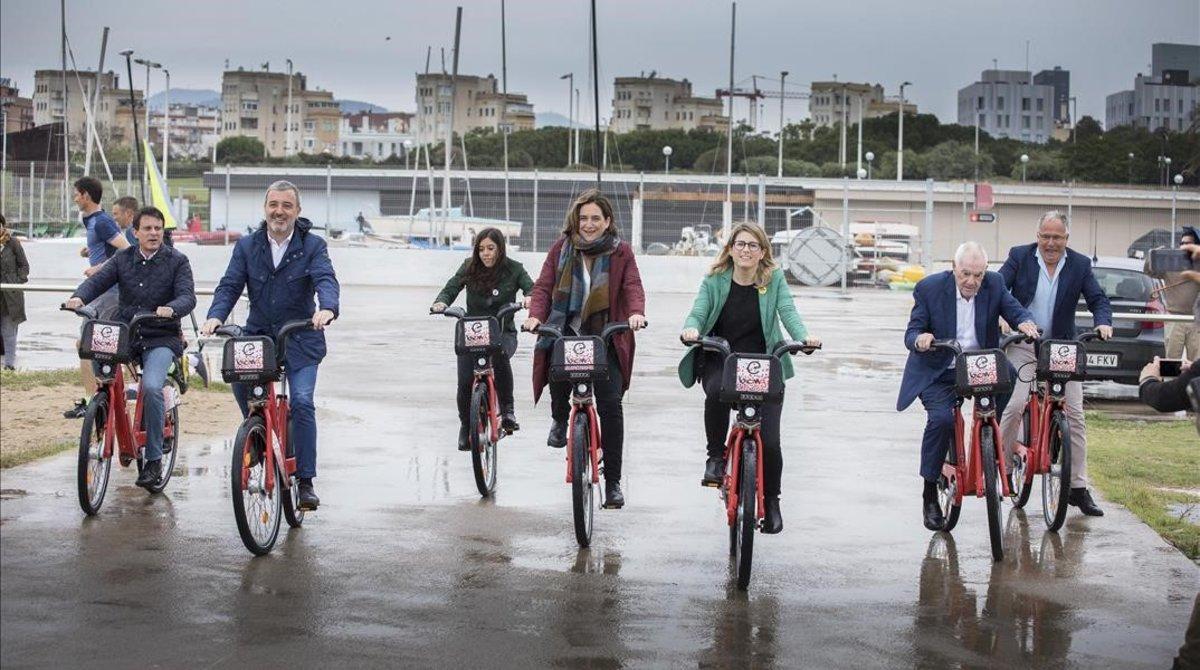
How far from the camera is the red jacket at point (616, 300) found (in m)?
8.98

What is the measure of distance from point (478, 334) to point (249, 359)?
8.74 ft

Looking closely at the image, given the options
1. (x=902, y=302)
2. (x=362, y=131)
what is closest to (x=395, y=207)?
(x=902, y=302)

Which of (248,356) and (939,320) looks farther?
(939,320)

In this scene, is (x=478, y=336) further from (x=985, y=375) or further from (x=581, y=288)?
(x=985, y=375)

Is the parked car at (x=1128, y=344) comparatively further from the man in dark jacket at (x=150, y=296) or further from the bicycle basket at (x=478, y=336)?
the man in dark jacket at (x=150, y=296)

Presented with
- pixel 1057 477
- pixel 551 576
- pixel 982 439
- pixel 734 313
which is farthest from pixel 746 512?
pixel 1057 477

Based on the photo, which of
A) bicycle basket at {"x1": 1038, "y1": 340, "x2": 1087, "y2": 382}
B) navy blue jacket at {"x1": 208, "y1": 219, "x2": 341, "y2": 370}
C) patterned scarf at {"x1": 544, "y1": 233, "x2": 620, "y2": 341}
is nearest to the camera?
navy blue jacket at {"x1": 208, "y1": 219, "x2": 341, "y2": 370}

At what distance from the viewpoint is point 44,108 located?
20.5 ft

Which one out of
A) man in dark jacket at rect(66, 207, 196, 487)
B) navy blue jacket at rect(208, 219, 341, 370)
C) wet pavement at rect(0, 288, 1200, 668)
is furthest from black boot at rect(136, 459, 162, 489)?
navy blue jacket at rect(208, 219, 341, 370)

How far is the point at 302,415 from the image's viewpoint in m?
8.67

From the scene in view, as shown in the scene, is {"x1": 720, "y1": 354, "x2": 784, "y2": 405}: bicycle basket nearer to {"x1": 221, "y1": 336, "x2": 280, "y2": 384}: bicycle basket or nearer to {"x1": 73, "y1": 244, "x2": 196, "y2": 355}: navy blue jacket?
{"x1": 221, "y1": 336, "x2": 280, "y2": 384}: bicycle basket

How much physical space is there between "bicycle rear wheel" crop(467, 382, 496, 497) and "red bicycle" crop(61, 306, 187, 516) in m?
1.79

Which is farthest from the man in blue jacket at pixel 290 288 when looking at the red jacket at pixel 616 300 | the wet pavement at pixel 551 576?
the red jacket at pixel 616 300

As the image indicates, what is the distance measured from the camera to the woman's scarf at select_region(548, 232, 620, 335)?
9.11 m
